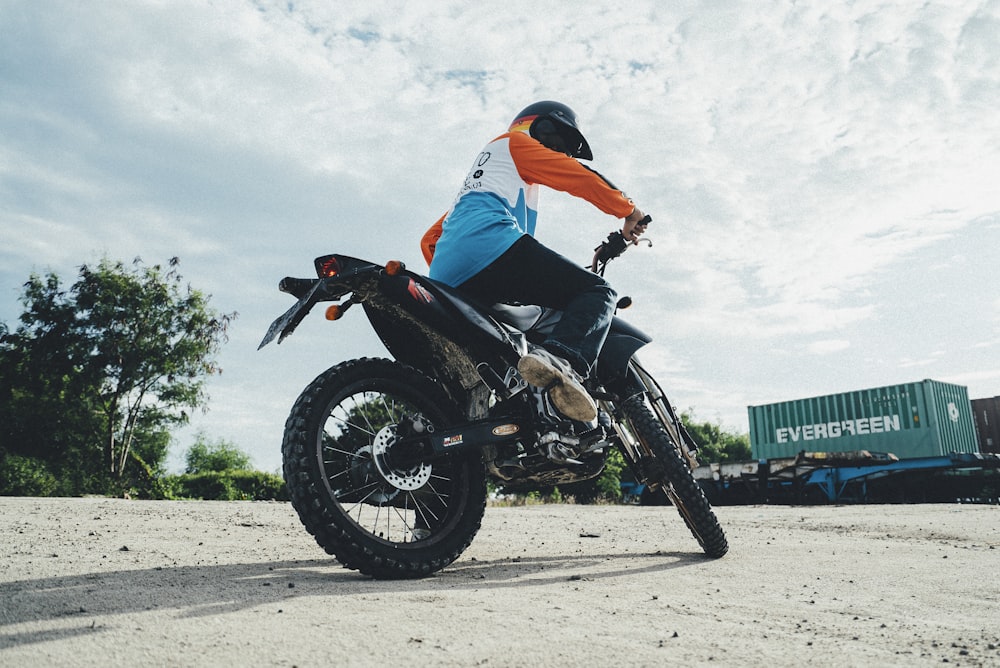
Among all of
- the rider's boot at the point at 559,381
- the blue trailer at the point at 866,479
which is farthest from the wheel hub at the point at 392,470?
the blue trailer at the point at 866,479

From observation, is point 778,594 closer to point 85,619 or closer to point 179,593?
point 179,593

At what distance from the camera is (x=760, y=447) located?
27.5 metres

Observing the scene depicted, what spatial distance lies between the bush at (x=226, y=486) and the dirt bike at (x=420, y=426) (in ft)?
61.3

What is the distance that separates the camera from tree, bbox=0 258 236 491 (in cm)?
2712

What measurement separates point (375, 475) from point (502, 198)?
1507mm

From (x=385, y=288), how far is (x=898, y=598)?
8.14 ft

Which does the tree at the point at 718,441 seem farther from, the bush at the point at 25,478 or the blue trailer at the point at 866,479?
the bush at the point at 25,478

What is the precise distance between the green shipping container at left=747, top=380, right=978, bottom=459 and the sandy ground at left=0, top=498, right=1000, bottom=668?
21.4 m

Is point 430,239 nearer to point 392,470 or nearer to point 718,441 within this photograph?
point 392,470

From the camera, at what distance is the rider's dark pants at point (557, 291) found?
3.43 metres

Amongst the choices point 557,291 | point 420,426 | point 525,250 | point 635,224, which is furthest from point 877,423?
point 420,426

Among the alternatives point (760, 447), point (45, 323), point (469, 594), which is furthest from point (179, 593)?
point (45, 323)

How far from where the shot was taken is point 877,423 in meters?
24.2

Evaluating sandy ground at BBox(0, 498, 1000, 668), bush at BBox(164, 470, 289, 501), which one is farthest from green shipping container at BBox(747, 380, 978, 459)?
sandy ground at BBox(0, 498, 1000, 668)
